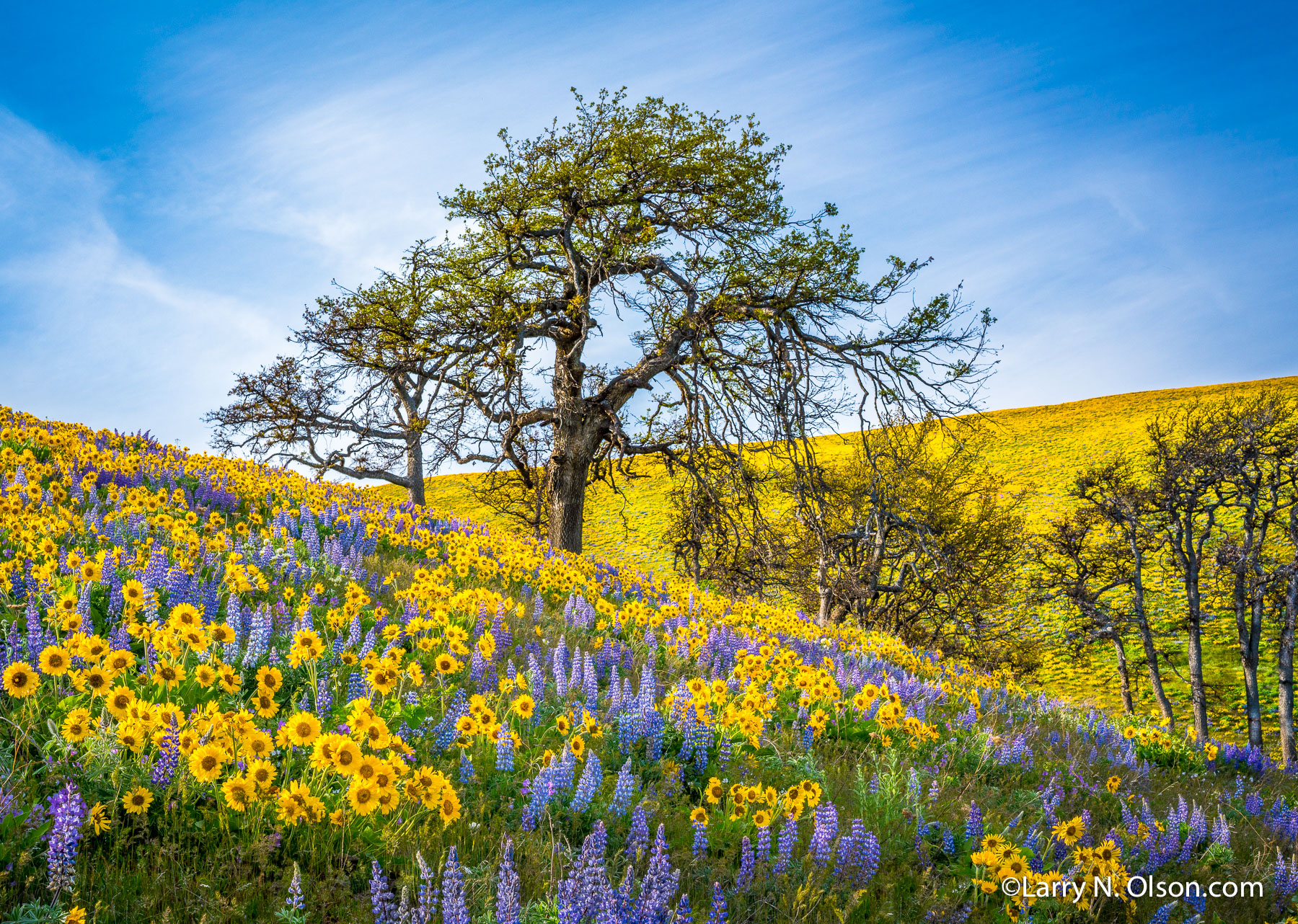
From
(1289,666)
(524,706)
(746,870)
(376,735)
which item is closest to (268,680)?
(376,735)

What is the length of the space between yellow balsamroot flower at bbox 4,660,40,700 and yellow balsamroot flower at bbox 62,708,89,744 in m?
0.17

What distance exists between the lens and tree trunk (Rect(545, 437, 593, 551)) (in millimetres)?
16594

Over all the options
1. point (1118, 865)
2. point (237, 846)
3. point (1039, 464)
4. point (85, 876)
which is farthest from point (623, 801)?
point (1039, 464)

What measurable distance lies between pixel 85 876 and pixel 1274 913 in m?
5.67

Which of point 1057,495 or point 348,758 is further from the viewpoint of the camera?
point 1057,495

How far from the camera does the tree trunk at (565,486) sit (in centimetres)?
1659

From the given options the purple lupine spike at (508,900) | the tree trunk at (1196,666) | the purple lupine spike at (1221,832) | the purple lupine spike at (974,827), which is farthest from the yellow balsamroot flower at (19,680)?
the tree trunk at (1196,666)

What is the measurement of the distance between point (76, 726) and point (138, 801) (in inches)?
13.3

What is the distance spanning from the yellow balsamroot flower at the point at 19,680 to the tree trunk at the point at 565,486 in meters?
14.1

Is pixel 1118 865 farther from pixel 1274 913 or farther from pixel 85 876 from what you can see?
pixel 85 876

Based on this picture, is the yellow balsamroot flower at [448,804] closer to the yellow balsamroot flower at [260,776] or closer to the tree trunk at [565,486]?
the yellow balsamroot flower at [260,776]

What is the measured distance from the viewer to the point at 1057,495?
130 ft

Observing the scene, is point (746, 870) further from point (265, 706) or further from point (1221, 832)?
point (1221, 832)

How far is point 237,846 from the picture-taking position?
7.29 feet
